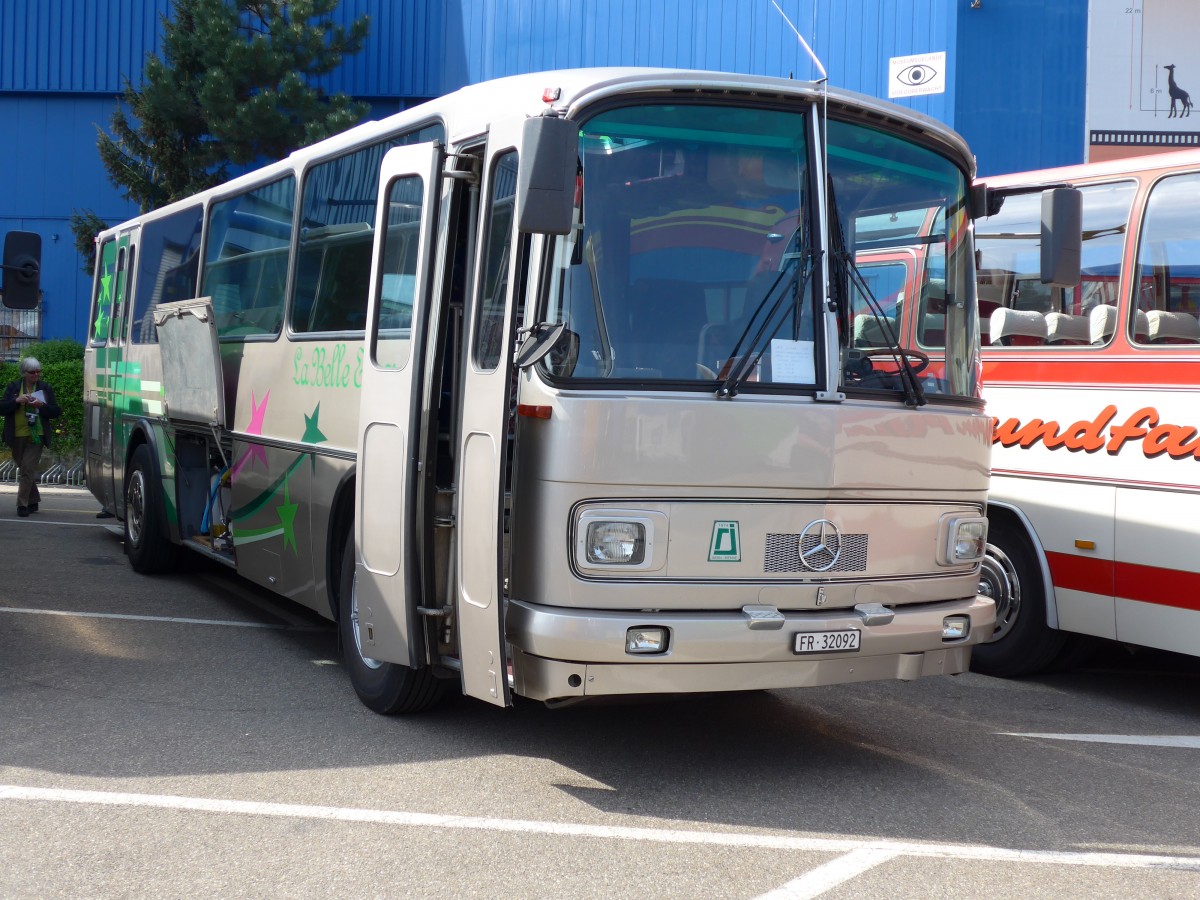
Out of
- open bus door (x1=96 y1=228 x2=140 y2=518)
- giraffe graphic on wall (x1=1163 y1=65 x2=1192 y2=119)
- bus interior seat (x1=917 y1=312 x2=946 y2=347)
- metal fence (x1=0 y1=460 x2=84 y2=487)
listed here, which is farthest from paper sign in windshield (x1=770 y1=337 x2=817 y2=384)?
metal fence (x1=0 y1=460 x2=84 y2=487)

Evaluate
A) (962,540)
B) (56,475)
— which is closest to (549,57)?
(56,475)

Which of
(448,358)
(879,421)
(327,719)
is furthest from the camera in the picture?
(327,719)

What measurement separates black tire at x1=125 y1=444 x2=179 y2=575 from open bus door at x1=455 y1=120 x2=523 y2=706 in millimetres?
5459

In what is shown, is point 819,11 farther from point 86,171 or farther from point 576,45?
point 86,171

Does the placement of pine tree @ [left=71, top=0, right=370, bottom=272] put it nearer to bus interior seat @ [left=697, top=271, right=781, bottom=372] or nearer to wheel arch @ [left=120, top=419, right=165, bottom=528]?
wheel arch @ [left=120, top=419, right=165, bottom=528]

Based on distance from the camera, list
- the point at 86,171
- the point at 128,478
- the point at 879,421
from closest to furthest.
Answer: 1. the point at 879,421
2. the point at 128,478
3. the point at 86,171

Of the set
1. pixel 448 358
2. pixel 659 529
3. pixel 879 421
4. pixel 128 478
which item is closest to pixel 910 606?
pixel 879 421

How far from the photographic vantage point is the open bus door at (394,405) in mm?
5789

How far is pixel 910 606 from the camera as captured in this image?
18.6ft

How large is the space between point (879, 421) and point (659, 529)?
41.6 inches

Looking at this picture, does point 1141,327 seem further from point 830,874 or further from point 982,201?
point 830,874

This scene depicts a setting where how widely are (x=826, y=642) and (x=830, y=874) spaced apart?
1.04m

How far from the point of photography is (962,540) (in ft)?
19.2

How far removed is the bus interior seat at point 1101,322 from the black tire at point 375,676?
397cm
